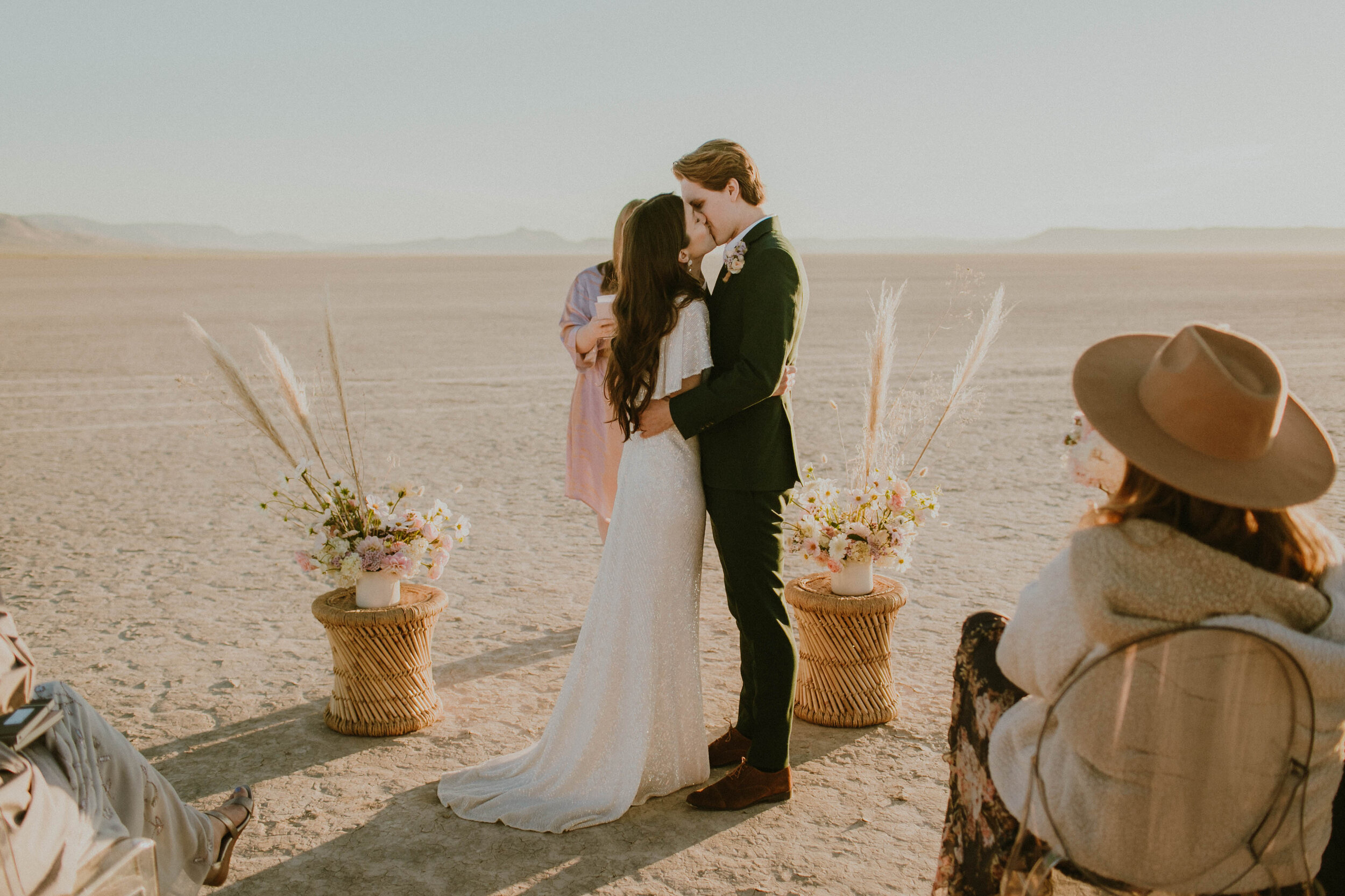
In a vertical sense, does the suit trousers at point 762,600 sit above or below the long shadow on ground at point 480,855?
above

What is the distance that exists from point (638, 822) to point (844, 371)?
11.7 metres

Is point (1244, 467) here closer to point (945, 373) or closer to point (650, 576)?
point (650, 576)

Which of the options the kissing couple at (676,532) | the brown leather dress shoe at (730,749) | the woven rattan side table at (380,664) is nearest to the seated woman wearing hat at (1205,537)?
the kissing couple at (676,532)

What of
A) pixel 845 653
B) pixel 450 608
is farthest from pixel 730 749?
pixel 450 608

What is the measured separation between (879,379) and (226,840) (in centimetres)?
254

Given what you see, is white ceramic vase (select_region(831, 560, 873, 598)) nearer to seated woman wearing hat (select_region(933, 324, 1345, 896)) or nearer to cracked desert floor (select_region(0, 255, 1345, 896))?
cracked desert floor (select_region(0, 255, 1345, 896))

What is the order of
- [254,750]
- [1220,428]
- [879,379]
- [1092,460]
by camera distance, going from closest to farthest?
[1220,428], [1092,460], [254,750], [879,379]

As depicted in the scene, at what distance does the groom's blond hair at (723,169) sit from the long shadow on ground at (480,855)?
74.4 inches

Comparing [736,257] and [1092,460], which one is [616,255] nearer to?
[736,257]

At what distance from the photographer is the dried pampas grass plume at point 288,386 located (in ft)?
11.4

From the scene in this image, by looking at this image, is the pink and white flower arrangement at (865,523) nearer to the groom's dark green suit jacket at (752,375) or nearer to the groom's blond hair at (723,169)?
the groom's dark green suit jacket at (752,375)

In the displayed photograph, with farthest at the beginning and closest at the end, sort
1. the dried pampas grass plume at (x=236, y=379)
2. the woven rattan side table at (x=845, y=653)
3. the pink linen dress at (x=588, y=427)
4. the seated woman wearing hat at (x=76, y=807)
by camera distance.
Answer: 1. the pink linen dress at (x=588, y=427)
2. the woven rattan side table at (x=845, y=653)
3. the dried pampas grass plume at (x=236, y=379)
4. the seated woman wearing hat at (x=76, y=807)

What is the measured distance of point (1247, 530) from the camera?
188 cm

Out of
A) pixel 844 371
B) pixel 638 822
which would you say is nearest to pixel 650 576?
pixel 638 822
